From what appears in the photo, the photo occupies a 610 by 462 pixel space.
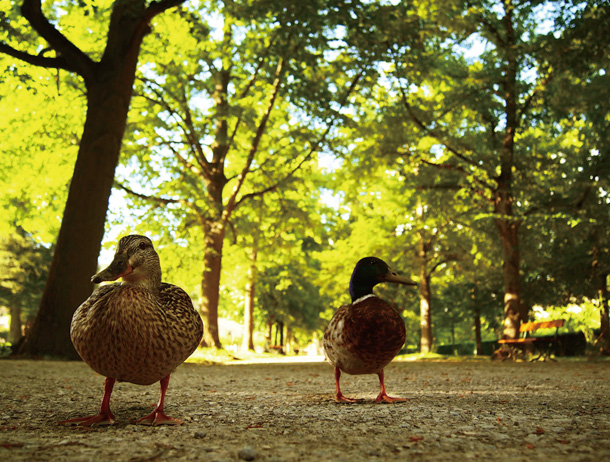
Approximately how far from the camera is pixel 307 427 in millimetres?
3457

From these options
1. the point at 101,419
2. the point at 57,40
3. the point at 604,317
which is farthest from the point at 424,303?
the point at 101,419

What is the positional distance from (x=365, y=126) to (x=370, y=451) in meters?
14.9

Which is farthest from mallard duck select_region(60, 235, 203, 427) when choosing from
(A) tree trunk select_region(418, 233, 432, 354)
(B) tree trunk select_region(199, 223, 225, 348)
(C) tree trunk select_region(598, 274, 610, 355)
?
(A) tree trunk select_region(418, 233, 432, 354)

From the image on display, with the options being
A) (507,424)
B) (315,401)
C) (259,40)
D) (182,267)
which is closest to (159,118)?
(259,40)

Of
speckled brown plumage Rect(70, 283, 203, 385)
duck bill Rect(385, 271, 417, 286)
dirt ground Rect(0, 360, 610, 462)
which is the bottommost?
dirt ground Rect(0, 360, 610, 462)

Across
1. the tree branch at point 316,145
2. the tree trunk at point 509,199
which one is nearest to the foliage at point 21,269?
the tree branch at point 316,145

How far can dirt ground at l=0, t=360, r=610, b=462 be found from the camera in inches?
103

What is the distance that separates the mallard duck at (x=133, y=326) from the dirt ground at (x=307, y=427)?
1.13 ft

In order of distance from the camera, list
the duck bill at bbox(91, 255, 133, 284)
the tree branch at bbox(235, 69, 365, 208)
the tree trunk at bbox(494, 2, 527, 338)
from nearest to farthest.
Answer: the duck bill at bbox(91, 255, 133, 284) < the tree branch at bbox(235, 69, 365, 208) < the tree trunk at bbox(494, 2, 527, 338)

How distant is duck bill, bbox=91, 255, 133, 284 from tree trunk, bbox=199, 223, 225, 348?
41.4 feet

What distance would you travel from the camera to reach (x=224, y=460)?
2447mm

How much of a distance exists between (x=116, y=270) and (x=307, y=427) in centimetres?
152

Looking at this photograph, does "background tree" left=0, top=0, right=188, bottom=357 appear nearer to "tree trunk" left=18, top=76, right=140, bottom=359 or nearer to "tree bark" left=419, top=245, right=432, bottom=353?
"tree trunk" left=18, top=76, right=140, bottom=359

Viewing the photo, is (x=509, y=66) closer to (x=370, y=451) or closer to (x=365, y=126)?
(x=365, y=126)
